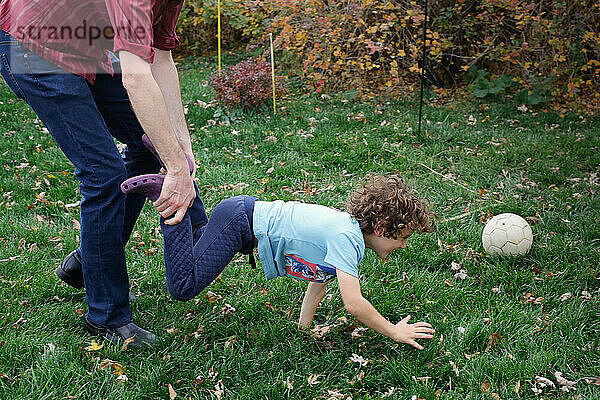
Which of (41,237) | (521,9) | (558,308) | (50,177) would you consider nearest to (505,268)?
(558,308)

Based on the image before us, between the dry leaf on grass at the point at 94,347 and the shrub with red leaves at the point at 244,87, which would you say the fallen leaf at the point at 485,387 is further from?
the shrub with red leaves at the point at 244,87

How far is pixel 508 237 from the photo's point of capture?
330 cm

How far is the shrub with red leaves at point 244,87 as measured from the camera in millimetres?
6441

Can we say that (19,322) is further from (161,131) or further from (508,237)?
(508,237)

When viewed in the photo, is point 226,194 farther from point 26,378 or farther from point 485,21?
point 485,21

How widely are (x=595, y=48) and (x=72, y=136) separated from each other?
22.3ft

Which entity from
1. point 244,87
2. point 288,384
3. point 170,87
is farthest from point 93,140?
point 244,87

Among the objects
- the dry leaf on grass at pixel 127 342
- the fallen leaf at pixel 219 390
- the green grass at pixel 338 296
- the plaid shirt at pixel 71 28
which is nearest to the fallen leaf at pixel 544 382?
the green grass at pixel 338 296

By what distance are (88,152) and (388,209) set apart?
128 cm

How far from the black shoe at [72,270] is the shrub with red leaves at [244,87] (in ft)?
12.8

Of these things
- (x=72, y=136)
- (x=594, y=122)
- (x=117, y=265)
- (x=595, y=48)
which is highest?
(x=72, y=136)

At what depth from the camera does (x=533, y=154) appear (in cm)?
514

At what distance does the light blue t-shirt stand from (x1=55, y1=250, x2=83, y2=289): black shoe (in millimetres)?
972

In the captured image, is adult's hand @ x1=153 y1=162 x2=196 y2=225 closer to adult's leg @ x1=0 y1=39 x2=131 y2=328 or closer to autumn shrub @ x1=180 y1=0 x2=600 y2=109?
adult's leg @ x1=0 y1=39 x2=131 y2=328
